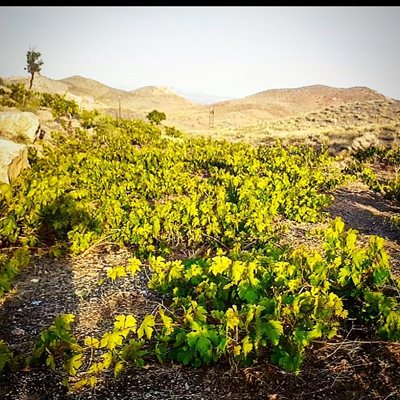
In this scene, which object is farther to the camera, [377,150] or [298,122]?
[298,122]

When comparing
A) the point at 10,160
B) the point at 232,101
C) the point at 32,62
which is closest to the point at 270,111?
the point at 232,101

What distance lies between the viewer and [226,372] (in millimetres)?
2889

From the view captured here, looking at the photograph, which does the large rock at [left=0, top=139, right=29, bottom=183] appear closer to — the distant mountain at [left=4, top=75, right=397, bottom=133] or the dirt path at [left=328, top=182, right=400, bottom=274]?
the dirt path at [left=328, top=182, right=400, bottom=274]

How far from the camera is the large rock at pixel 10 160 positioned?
705cm

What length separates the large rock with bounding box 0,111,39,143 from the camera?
10.5 metres

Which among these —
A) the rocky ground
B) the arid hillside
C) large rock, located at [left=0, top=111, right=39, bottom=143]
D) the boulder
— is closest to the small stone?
the rocky ground

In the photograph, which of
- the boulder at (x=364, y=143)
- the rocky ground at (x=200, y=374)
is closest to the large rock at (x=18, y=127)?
the rocky ground at (x=200, y=374)

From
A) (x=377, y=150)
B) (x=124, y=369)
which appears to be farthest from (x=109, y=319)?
(x=377, y=150)

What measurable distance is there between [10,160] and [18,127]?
153 inches

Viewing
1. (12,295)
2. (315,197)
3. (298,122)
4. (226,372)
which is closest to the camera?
(226,372)

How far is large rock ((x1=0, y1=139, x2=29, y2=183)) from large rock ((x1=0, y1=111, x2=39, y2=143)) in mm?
2978

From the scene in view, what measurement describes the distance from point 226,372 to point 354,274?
1236mm

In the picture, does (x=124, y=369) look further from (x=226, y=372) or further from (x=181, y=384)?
(x=226, y=372)

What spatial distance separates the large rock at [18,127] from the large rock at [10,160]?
9.77 ft
